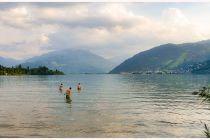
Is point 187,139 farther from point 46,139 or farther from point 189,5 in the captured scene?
point 189,5

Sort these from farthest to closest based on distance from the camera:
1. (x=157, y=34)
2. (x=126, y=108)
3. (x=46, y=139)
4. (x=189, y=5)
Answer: (x=126, y=108)
(x=157, y=34)
(x=189, y=5)
(x=46, y=139)

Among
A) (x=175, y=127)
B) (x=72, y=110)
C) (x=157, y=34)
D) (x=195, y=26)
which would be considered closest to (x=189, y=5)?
(x=195, y=26)

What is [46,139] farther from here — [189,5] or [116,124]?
[189,5]

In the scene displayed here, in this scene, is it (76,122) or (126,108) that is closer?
(76,122)

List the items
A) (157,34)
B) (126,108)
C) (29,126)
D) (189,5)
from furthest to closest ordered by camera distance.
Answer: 1. (126,108)
2. (157,34)
3. (189,5)
4. (29,126)

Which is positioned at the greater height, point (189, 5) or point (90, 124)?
point (189, 5)

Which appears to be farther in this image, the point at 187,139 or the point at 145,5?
the point at 145,5

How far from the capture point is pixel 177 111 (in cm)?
4366

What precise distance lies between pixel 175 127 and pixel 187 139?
15.4ft

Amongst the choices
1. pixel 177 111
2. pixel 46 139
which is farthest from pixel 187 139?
pixel 177 111

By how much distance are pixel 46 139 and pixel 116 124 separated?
848 centimetres

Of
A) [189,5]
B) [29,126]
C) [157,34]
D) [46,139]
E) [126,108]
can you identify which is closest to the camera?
[46,139]

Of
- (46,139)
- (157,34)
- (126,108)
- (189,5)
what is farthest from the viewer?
(126,108)

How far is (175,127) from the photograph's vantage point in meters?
32.8
